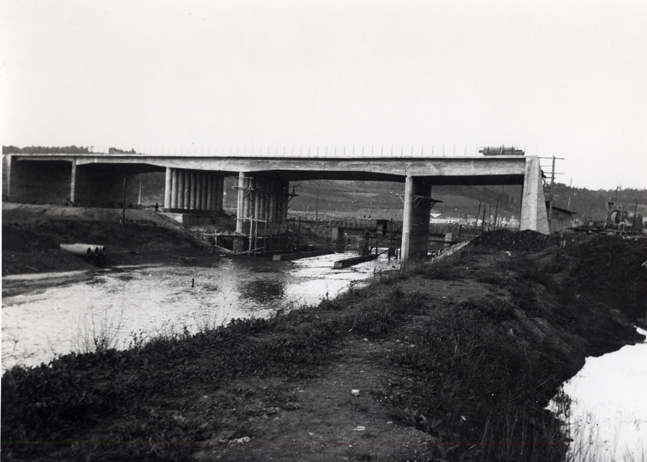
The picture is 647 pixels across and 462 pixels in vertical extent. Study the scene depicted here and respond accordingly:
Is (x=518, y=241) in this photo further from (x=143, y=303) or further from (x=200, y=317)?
(x=143, y=303)

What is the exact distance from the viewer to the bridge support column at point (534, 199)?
32.3 meters

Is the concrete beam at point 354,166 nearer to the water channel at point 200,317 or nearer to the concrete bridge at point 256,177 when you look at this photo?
the concrete bridge at point 256,177

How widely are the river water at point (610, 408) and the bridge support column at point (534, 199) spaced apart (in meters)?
16.6

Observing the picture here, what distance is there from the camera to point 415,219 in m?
40.2

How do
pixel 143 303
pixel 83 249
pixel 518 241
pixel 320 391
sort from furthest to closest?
pixel 518 241 < pixel 83 249 < pixel 143 303 < pixel 320 391

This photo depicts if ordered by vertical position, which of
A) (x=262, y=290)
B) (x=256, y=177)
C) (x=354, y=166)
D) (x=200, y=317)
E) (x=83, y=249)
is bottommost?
(x=262, y=290)

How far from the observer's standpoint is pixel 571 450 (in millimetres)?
8477

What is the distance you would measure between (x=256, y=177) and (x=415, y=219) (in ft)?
50.2

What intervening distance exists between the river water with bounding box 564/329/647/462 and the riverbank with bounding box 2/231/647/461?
553 mm

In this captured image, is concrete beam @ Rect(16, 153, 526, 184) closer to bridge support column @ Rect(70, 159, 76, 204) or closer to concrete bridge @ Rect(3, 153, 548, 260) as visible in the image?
concrete bridge @ Rect(3, 153, 548, 260)

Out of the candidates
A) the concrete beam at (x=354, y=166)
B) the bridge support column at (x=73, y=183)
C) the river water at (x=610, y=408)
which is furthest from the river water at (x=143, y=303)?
the bridge support column at (x=73, y=183)

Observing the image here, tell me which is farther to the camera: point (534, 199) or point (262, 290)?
point (534, 199)

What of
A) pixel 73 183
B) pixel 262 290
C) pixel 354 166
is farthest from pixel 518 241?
pixel 73 183

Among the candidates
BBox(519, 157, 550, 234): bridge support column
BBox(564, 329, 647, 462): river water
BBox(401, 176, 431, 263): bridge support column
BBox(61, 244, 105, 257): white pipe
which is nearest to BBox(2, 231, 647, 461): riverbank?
BBox(564, 329, 647, 462): river water
